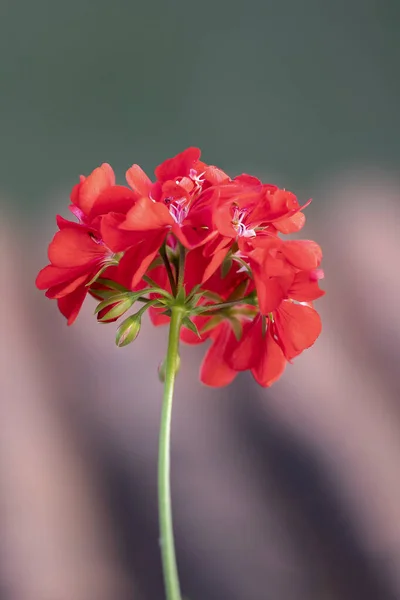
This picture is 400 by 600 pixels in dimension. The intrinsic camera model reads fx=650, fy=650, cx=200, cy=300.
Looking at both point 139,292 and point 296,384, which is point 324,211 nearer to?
point 296,384

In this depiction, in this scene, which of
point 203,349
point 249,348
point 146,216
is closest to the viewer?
point 146,216

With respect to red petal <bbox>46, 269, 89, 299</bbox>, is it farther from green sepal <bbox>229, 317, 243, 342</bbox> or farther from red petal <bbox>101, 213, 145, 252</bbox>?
green sepal <bbox>229, 317, 243, 342</bbox>

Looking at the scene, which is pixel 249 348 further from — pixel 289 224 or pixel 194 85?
pixel 194 85

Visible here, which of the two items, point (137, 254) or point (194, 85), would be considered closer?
point (137, 254)

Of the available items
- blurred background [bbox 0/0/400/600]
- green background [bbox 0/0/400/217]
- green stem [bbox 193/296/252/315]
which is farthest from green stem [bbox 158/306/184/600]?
green background [bbox 0/0/400/217]

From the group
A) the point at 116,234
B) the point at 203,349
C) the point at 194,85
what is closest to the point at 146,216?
the point at 116,234

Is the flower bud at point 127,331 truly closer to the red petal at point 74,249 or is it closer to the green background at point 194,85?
the red petal at point 74,249

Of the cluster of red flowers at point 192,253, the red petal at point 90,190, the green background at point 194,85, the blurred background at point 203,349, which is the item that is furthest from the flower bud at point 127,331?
the green background at point 194,85
